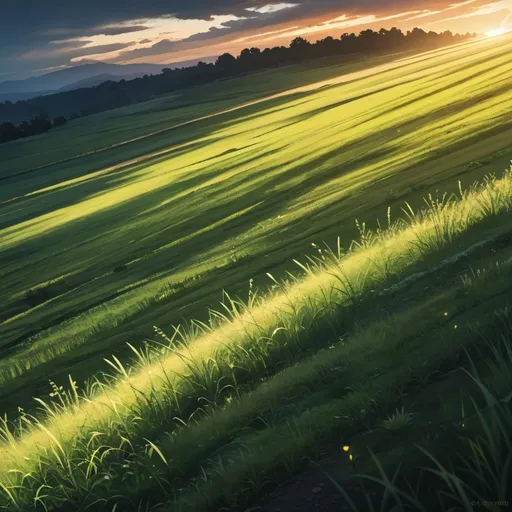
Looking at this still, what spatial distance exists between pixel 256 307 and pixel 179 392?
1.98 metres

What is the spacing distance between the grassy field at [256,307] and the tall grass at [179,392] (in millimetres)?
28

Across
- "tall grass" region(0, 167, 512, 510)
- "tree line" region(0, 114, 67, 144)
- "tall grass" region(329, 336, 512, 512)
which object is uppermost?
"tree line" region(0, 114, 67, 144)

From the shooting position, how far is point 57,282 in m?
20.8

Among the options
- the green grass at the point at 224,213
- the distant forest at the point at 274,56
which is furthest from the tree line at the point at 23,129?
the green grass at the point at 224,213

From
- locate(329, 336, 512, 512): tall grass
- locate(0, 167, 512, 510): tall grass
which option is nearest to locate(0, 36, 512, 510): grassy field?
locate(0, 167, 512, 510): tall grass

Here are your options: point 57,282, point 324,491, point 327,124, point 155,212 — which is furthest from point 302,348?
point 327,124

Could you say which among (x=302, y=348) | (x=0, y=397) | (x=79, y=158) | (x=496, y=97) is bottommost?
(x=0, y=397)

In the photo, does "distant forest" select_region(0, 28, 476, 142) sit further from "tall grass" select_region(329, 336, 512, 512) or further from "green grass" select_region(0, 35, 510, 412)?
"tall grass" select_region(329, 336, 512, 512)

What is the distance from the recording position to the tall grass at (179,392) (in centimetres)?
468

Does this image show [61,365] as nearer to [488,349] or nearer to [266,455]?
[266,455]

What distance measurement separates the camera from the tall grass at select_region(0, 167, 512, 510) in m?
4.68

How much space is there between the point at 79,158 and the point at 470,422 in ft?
261

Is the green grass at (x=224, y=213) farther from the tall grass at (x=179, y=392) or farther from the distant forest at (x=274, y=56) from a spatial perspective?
the distant forest at (x=274, y=56)

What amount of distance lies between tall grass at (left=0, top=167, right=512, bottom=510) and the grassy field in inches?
1.1
